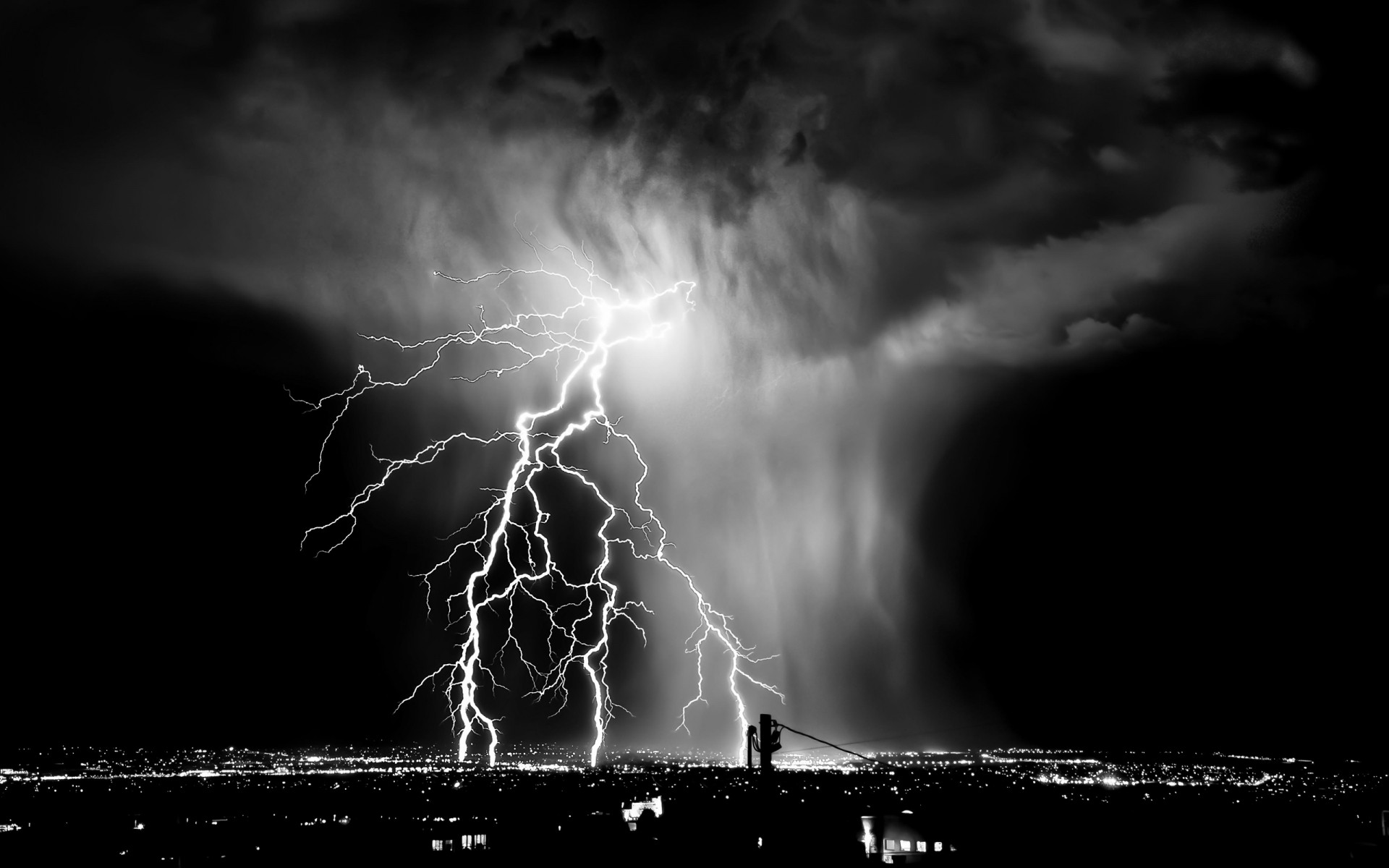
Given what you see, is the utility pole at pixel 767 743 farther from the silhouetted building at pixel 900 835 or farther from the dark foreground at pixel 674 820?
the silhouetted building at pixel 900 835

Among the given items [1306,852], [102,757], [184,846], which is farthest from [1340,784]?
[102,757]

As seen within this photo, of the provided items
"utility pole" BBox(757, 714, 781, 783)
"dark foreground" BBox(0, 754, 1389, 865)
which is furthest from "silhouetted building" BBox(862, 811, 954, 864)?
"utility pole" BBox(757, 714, 781, 783)

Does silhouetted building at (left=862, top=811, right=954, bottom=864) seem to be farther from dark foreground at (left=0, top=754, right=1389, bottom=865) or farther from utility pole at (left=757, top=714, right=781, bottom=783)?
utility pole at (left=757, top=714, right=781, bottom=783)

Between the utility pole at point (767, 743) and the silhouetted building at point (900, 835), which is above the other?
the utility pole at point (767, 743)

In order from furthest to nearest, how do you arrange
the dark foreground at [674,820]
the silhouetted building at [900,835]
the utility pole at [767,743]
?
1. the silhouetted building at [900,835]
2. the dark foreground at [674,820]
3. the utility pole at [767,743]

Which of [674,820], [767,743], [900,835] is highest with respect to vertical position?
[767,743]

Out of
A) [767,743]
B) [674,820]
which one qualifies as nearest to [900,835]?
[674,820]

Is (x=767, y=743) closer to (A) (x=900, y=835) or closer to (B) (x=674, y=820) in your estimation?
(B) (x=674, y=820)

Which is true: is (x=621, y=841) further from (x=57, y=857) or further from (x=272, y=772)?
(x=272, y=772)

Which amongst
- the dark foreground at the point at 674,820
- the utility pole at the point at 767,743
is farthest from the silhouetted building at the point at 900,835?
the utility pole at the point at 767,743

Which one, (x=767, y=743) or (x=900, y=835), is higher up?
(x=767, y=743)

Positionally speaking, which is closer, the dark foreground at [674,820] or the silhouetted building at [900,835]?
the dark foreground at [674,820]
